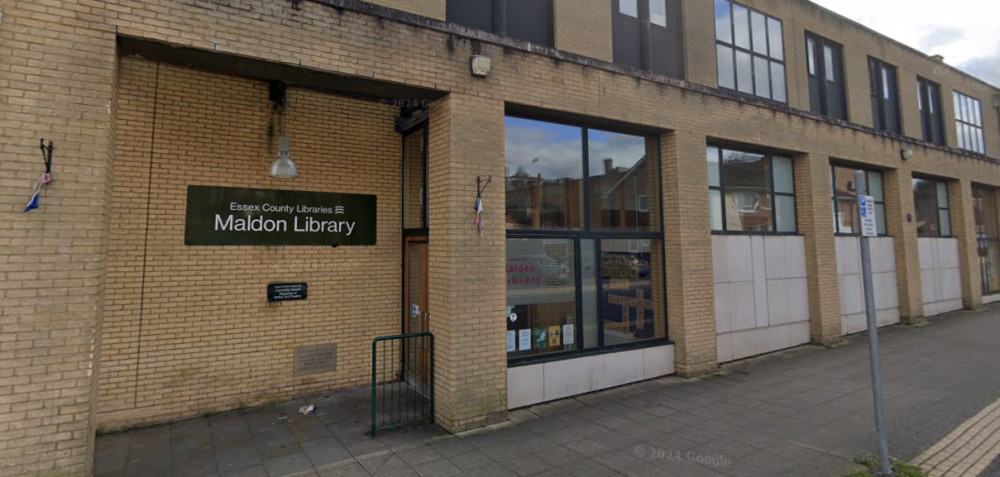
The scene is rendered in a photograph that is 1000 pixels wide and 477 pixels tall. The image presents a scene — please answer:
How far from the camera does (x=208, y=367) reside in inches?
240

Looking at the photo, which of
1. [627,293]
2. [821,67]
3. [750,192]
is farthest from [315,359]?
[821,67]

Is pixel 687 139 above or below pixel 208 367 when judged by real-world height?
above

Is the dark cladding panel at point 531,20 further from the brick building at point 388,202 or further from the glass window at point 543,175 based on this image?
the glass window at point 543,175

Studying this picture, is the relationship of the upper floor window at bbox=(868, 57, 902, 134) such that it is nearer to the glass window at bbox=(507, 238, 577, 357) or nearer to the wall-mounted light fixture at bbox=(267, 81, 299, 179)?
the glass window at bbox=(507, 238, 577, 357)

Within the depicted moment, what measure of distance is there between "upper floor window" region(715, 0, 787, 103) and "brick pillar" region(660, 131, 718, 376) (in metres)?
2.59

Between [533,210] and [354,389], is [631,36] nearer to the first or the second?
[533,210]

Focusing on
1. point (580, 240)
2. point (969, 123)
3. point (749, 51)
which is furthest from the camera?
point (969, 123)

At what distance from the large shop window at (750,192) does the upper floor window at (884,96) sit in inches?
213

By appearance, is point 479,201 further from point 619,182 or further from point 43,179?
point 43,179

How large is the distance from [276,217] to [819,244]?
11378 millimetres

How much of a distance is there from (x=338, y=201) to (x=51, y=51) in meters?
3.51

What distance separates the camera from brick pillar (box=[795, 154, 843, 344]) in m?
10.4

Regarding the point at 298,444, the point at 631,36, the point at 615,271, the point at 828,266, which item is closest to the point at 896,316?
the point at 828,266

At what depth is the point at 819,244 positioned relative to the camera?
10508 mm
